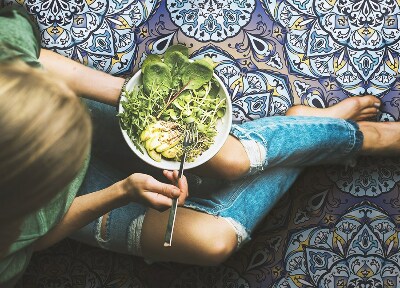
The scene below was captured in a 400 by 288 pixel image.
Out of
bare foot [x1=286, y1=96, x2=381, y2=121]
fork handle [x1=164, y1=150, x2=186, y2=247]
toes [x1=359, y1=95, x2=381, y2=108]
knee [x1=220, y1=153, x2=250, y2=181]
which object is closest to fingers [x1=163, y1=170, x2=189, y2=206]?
fork handle [x1=164, y1=150, x2=186, y2=247]

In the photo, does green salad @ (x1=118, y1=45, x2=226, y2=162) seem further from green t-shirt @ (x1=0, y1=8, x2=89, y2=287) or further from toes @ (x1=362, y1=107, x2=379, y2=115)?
toes @ (x1=362, y1=107, x2=379, y2=115)

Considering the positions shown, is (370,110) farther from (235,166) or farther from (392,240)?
(235,166)

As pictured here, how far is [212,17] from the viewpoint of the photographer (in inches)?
54.4

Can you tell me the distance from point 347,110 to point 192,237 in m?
0.48

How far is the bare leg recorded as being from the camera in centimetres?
112

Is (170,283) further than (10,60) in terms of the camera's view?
Yes

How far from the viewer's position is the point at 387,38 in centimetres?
137

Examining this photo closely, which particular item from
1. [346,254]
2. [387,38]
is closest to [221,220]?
[346,254]

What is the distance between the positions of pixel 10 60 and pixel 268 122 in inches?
23.6

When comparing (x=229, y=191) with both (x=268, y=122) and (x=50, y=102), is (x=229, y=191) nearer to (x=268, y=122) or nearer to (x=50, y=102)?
(x=268, y=122)

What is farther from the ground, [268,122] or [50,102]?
[50,102]

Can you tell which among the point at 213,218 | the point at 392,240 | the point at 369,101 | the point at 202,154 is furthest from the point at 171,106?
the point at 392,240

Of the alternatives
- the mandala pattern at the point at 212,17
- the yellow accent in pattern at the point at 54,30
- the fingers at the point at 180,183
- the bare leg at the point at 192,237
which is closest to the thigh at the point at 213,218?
the bare leg at the point at 192,237

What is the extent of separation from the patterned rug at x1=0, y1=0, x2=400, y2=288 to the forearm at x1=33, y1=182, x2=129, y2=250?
34 cm
